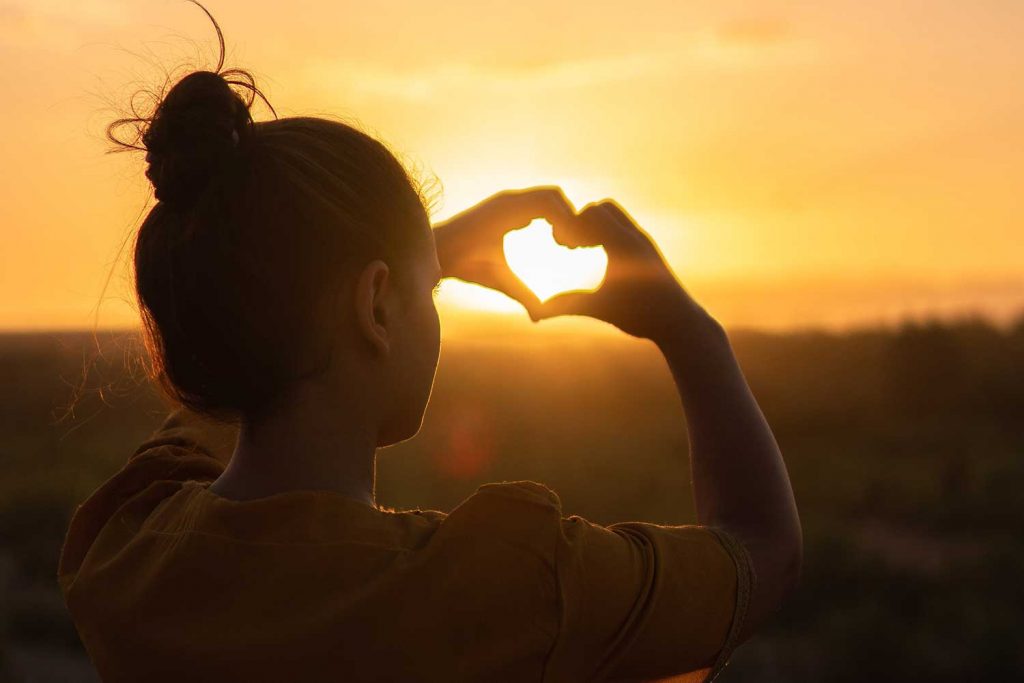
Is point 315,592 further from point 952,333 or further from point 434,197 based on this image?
point 952,333

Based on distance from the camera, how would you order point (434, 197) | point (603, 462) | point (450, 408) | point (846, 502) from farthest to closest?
→ 1. point (450, 408)
2. point (603, 462)
3. point (846, 502)
4. point (434, 197)

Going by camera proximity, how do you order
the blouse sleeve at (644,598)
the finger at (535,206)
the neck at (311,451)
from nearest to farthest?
the blouse sleeve at (644,598) < the neck at (311,451) < the finger at (535,206)

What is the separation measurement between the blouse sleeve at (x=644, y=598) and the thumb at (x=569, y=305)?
0.25m

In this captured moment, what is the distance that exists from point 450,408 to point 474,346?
1142cm

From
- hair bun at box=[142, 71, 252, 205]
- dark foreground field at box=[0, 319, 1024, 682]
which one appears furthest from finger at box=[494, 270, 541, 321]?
dark foreground field at box=[0, 319, 1024, 682]

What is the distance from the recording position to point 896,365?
20.6m

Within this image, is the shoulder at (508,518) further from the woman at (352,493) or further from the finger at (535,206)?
the finger at (535,206)

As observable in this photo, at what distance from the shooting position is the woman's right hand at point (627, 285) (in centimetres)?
127

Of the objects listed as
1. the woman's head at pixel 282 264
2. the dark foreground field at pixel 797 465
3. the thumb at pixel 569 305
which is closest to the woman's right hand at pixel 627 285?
the thumb at pixel 569 305

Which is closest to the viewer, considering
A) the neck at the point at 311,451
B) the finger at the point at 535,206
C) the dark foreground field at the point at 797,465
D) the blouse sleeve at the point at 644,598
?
the blouse sleeve at the point at 644,598

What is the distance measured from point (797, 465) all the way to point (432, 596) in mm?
14026

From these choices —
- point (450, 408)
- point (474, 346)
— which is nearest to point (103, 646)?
point (450, 408)

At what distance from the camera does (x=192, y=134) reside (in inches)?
48.7

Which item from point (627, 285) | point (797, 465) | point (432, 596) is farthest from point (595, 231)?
point (797, 465)
